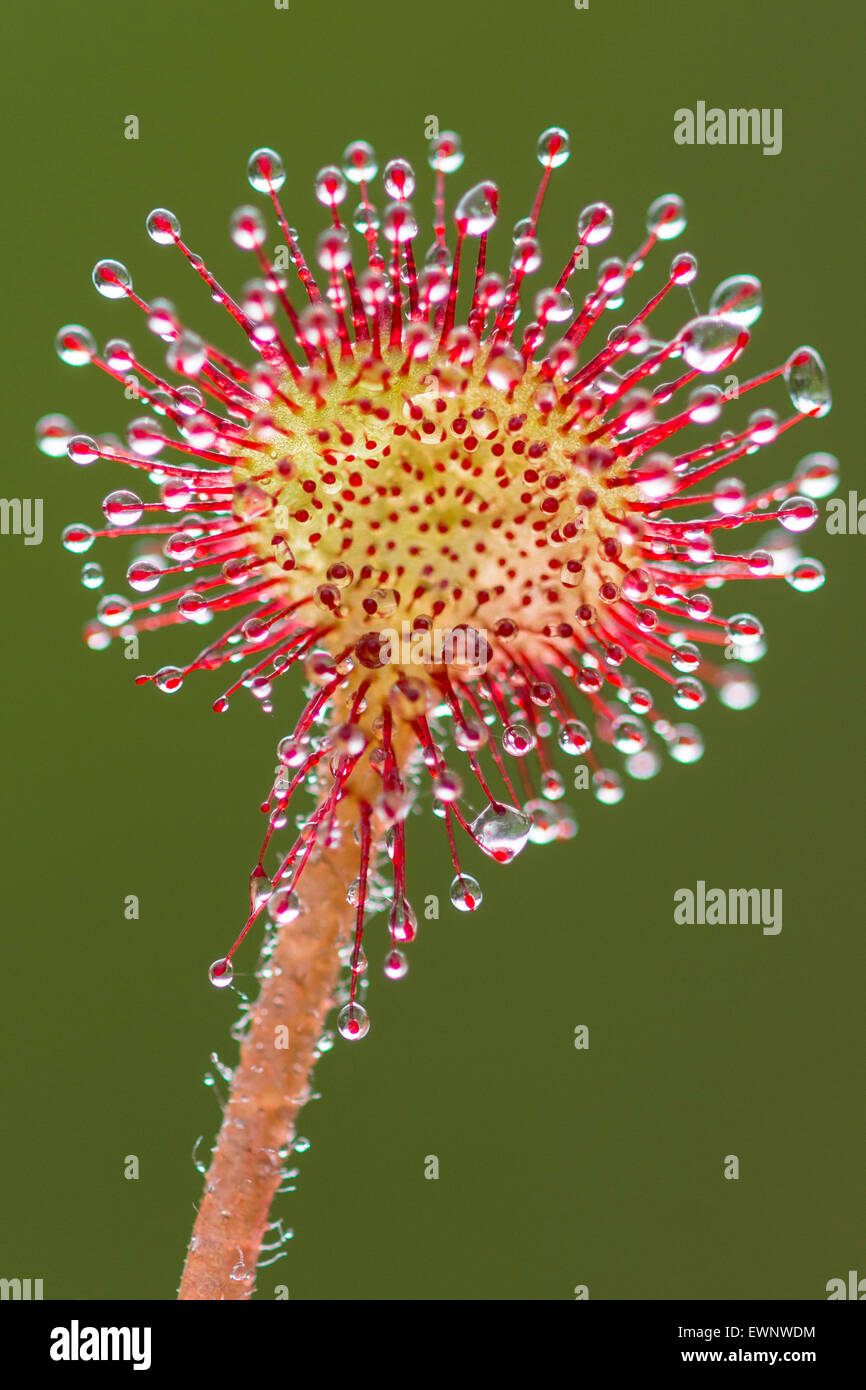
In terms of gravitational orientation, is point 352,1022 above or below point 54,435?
below

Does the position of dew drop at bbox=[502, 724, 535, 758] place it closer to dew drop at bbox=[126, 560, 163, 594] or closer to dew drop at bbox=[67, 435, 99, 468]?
dew drop at bbox=[126, 560, 163, 594]

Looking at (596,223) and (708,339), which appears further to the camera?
(596,223)

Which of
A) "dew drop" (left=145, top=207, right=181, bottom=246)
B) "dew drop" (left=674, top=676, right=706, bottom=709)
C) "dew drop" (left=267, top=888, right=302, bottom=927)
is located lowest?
"dew drop" (left=267, top=888, right=302, bottom=927)

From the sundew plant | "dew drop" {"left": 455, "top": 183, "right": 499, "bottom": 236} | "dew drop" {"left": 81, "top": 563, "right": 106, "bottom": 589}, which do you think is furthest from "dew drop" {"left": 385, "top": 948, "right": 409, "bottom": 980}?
"dew drop" {"left": 455, "top": 183, "right": 499, "bottom": 236}

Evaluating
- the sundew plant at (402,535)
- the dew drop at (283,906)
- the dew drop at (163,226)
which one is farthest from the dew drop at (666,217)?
the dew drop at (283,906)

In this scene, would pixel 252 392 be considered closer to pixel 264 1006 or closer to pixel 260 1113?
pixel 264 1006

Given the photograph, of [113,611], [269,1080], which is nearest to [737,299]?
[113,611]

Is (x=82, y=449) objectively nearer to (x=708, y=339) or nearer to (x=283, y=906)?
(x=283, y=906)

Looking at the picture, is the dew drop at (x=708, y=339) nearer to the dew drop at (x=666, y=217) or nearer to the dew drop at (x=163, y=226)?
the dew drop at (x=666, y=217)

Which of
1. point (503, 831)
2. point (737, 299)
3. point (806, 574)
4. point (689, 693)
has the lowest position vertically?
point (503, 831)
